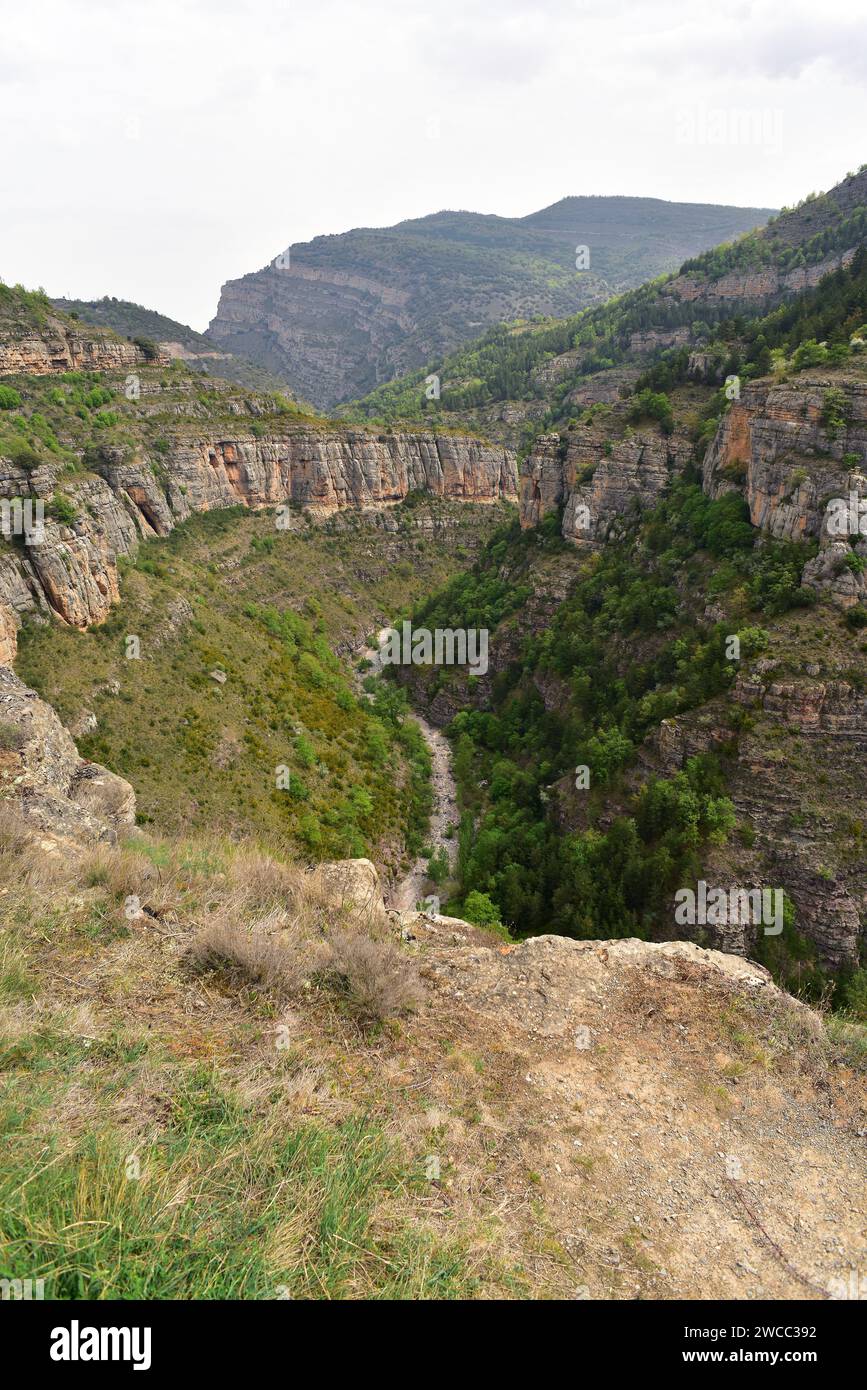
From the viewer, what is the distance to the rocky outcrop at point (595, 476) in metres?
43.0

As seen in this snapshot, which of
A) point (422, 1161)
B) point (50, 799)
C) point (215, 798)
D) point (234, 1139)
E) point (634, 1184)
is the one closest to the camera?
point (234, 1139)

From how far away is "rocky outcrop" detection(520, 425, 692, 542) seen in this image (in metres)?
43.0

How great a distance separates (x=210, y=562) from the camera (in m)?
51.1

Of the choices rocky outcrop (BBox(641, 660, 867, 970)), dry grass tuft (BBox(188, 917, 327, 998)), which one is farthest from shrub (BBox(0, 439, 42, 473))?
rocky outcrop (BBox(641, 660, 867, 970))

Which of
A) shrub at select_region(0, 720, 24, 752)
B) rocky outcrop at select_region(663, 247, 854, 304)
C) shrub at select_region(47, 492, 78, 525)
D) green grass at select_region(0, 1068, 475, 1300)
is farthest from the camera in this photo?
rocky outcrop at select_region(663, 247, 854, 304)

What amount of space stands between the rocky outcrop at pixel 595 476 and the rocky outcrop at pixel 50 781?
39.0 meters

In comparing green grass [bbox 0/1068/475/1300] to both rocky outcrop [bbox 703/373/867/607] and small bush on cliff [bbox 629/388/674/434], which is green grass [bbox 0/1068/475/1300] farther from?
small bush on cliff [bbox 629/388/674/434]

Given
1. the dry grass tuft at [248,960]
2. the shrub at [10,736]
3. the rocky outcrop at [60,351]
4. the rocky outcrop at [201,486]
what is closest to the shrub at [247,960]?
the dry grass tuft at [248,960]

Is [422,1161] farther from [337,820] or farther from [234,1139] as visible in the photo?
[337,820]

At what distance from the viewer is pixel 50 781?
51.9 feet

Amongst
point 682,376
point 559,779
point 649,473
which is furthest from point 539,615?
point 682,376

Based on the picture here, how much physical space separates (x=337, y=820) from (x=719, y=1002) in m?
25.7

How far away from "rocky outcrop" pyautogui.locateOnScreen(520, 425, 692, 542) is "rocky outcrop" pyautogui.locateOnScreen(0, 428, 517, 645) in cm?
2918

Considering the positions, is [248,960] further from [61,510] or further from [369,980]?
[61,510]
